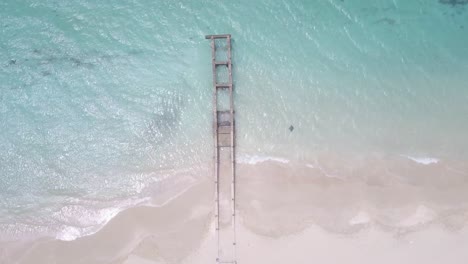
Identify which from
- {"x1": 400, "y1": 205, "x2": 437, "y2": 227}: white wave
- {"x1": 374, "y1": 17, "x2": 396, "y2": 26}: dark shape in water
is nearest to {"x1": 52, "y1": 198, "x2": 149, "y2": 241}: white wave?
{"x1": 400, "y1": 205, "x2": 437, "y2": 227}: white wave

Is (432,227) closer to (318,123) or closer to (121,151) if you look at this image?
(318,123)

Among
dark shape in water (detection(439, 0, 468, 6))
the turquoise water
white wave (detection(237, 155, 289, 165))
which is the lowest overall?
white wave (detection(237, 155, 289, 165))

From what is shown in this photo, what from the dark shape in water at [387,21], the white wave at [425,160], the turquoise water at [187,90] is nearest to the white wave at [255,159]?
the turquoise water at [187,90]

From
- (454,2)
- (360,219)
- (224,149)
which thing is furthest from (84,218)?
(454,2)

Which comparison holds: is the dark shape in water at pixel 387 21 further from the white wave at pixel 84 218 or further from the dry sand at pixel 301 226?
the white wave at pixel 84 218

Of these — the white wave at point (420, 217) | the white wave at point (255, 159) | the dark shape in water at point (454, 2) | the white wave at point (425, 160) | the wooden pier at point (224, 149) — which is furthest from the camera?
the dark shape in water at point (454, 2)

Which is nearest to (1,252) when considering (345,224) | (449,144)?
(345,224)

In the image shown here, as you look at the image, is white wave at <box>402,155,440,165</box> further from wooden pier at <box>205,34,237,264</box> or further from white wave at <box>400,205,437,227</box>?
wooden pier at <box>205,34,237,264</box>
